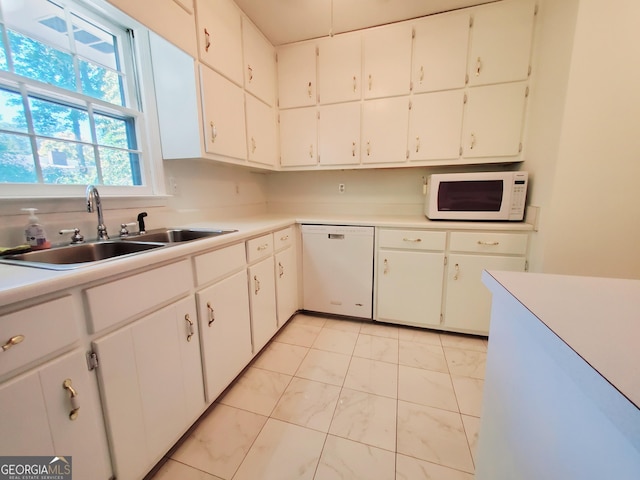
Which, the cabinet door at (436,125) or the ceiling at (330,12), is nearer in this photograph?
the ceiling at (330,12)

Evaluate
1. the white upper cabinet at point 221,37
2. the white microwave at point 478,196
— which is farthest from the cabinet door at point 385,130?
the white upper cabinet at point 221,37

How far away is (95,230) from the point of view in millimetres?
1360

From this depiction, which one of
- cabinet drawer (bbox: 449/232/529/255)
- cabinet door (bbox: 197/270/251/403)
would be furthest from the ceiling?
cabinet door (bbox: 197/270/251/403)

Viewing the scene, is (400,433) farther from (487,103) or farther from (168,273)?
(487,103)

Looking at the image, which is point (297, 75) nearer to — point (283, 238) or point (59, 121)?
point (283, 238)

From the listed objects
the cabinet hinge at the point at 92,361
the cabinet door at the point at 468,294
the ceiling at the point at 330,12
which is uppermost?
A: the ceiling at the point at 330,12

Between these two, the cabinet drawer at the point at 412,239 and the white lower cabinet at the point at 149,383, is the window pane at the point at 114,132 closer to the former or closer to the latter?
the white lower cabinet at the point at 149,383

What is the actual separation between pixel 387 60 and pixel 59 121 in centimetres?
222

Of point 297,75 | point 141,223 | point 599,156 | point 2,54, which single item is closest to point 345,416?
point 141,223

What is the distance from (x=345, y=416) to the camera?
1.36m

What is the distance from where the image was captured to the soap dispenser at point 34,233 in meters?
1.06

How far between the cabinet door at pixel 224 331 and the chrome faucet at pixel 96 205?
1.93 ft

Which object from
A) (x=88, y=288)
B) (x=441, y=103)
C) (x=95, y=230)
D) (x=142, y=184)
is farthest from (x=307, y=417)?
(x=441, y=103)

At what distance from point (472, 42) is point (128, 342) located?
278 cm
